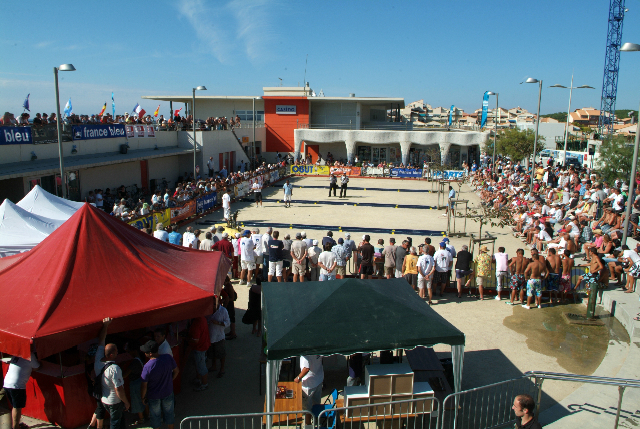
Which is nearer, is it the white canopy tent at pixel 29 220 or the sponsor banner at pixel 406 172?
the white canopy tent at pixel 29 220

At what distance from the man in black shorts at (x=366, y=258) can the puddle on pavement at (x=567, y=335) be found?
3410 millimetres

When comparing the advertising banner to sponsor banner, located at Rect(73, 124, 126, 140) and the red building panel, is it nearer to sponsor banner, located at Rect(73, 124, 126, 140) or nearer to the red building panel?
the red building panel

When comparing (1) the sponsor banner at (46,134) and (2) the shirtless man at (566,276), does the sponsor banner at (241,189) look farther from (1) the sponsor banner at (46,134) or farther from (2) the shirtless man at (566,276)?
(2) the shirtless man at (566,276)

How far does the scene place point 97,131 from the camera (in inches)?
863

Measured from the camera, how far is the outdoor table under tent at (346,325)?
19.0 feet

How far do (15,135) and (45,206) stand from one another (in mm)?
8071

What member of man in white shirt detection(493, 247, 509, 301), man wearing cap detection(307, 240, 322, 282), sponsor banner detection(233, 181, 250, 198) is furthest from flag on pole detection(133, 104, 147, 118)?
man in white shirt detection(493, 247, 509, 301)

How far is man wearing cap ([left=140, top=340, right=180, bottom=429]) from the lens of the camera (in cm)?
580

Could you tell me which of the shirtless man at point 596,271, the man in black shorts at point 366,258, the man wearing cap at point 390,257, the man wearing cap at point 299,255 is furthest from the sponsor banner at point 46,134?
the shirtless man at point 596,271

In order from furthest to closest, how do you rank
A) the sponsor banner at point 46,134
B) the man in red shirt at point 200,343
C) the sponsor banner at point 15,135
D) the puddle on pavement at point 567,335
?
the sponsor banner at point 46,134, the sponsor banner at point 15,135, the puddle on pavement at point 567,335, the man in red shirt at point 200,343

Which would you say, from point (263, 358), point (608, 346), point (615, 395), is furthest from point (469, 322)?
point (263, 358)

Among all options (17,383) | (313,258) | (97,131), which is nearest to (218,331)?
(17,383)

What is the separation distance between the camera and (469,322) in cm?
1021

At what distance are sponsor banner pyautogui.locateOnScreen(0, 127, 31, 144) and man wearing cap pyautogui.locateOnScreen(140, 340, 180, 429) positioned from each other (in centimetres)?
1492
